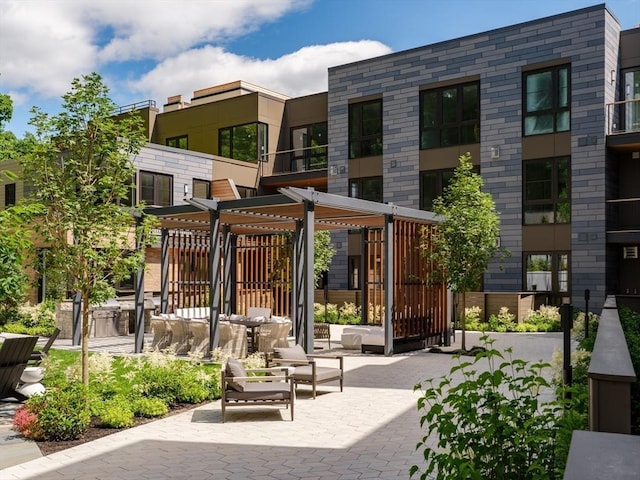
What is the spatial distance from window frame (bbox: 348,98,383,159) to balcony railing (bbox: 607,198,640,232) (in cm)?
846

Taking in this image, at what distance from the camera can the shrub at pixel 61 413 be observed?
739cm

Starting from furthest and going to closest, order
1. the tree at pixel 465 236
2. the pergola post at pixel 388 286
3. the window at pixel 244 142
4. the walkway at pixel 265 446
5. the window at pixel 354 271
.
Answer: the window at pixel 244 142
the window at pixel 354 271
the tree at pixel 465 236
the pergola post at pixel 388 286
the walkway at pixel 265 446

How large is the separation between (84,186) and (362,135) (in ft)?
59.7

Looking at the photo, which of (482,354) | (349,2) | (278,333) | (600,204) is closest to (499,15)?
(600,204)

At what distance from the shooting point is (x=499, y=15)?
23953mm

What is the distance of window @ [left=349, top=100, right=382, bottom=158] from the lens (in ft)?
83.5

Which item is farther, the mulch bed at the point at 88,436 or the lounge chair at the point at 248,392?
the lounge chair at the point at 248,392

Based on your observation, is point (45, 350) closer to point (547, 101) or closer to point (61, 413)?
point (61, 413)

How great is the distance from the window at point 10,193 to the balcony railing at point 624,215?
71.3 feet

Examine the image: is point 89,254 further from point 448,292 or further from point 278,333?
point 448,292

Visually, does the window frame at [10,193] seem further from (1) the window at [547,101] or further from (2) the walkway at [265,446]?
(2) the walkway at [265,446]

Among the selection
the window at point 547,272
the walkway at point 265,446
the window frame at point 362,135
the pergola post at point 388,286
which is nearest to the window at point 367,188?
the window frame at point 362,135

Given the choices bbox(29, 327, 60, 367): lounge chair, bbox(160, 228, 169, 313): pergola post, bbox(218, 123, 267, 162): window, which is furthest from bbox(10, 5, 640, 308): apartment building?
bbox(29, 327, 60, 367): lounge chair

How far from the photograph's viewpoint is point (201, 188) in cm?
2664
